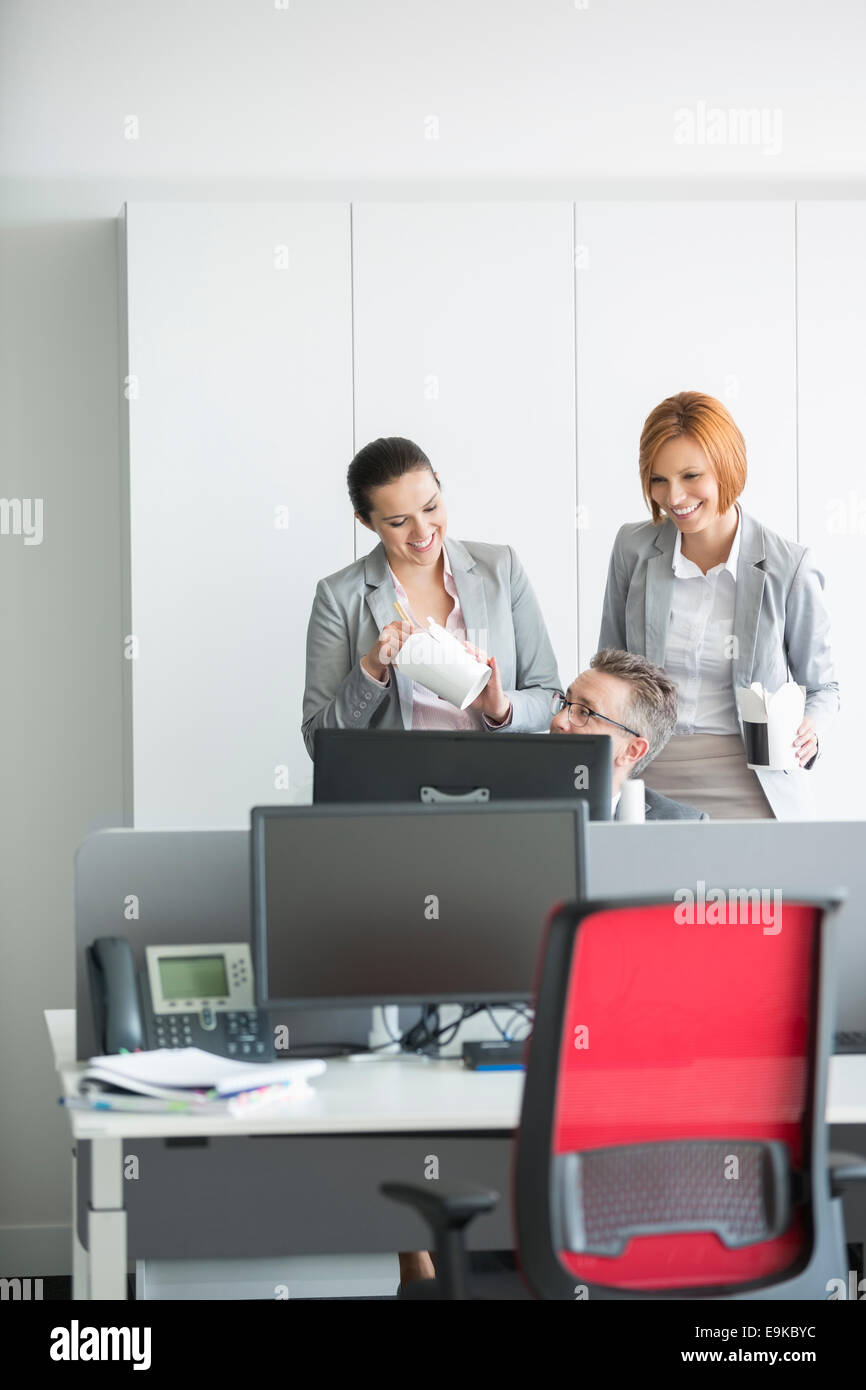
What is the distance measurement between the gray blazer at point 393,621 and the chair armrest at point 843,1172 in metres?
1.70

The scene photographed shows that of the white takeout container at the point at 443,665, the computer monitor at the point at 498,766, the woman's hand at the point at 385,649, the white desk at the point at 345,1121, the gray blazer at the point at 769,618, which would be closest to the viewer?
the white desk at the point at 345,1121

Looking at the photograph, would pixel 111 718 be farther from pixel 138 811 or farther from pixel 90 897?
pixel 90 897

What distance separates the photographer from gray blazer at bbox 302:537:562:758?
345 centimetres

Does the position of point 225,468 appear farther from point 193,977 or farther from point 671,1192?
point 671,1192

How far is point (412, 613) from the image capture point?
3545mm

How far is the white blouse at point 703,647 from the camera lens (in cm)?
359

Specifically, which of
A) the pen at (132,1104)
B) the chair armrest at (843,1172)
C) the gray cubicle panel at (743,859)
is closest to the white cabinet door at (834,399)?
the gray cubicle panel at (743,859)

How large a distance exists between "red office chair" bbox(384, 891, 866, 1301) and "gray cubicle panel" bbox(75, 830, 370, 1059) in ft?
1.90

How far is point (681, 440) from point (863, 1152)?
1.95 m

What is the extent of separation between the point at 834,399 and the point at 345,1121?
256 cm

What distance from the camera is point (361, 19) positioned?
396 cm

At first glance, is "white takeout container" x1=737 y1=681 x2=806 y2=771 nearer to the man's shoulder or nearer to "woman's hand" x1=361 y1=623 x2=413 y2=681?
the man's shoulder

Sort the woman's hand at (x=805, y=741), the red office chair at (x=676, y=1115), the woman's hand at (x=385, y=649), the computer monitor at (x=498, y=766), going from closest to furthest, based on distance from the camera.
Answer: the red office chair at (x=676, y=1115)
the computer monitor at (x=498, y=766)
the woman's hand at (x=385, y=649)
the woman's hand at (x=805, y=741)

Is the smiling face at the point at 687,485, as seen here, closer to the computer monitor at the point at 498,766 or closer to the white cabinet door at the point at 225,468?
the white cabinet door at the point at 225,468
